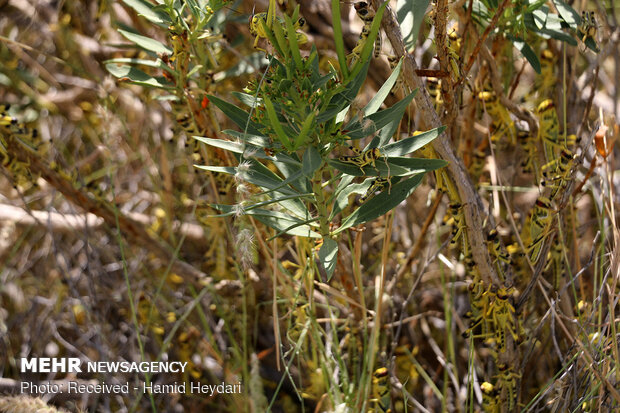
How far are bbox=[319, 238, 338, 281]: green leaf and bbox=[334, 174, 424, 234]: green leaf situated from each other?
1.2 inches

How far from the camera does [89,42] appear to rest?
169cm

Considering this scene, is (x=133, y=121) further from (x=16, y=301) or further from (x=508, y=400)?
(x=508, y=400)

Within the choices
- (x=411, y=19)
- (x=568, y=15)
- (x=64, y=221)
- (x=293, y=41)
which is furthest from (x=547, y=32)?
(x=64, y=221)

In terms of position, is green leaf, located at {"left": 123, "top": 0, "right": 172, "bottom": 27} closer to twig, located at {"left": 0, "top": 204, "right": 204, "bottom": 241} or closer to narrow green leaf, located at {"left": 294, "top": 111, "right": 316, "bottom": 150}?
narrow green leaf, located at {"left": 294, "top": 111, "right": 316, "bottom": 150}

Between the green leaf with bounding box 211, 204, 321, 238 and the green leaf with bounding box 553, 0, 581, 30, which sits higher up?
the green leaf with bounding box 553, 0, 581, 30

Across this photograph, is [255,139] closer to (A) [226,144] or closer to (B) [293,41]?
(A) [226,144]

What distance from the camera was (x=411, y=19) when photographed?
2.64ft

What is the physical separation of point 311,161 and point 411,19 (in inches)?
12.0

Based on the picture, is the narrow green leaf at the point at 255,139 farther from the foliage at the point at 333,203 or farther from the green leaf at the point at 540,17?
the green leaf at the point at 540,17

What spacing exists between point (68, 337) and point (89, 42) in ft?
2.82

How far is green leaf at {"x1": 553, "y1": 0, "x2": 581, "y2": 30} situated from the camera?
887mm

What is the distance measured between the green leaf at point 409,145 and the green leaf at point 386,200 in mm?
51

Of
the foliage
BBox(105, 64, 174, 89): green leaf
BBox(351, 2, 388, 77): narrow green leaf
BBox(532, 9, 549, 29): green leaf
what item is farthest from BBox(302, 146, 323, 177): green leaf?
BBox(532, 9, 549, 29): green leaf

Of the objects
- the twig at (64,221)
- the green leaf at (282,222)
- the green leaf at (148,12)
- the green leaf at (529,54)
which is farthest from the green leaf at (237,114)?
the twig at (64,221)
